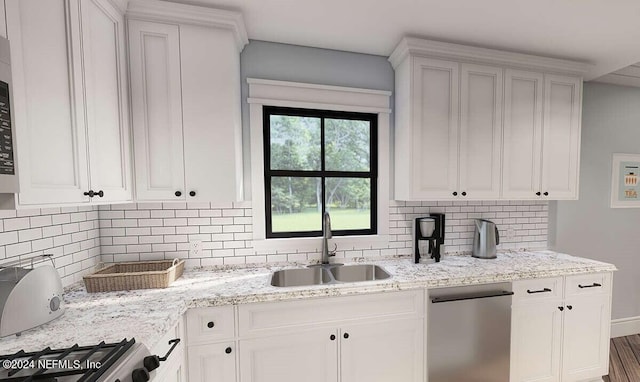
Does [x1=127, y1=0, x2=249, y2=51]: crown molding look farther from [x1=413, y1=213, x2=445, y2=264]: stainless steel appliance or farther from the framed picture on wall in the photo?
the framed picture on wall

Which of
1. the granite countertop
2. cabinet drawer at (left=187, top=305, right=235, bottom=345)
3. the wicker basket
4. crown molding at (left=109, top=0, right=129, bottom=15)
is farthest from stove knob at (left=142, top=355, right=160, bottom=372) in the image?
crown molding at (left=109, top=0, right=129, bottom=15)

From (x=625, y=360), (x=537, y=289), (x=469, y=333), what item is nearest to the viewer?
(x=469, y=333)

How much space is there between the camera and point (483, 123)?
2014 millimetres

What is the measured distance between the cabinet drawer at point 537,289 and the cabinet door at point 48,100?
2607 mm

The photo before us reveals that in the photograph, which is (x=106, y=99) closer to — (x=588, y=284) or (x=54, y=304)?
(x=54, y=304)

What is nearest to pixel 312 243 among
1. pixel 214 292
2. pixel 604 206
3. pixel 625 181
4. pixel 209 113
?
pixel 214 292

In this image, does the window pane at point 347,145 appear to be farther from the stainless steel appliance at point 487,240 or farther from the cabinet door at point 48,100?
the cabinet door at point 48,100

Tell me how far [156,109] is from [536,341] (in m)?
2.98

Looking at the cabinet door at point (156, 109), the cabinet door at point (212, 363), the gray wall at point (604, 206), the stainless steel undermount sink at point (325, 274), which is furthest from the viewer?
the gray wall at point (604, 206)

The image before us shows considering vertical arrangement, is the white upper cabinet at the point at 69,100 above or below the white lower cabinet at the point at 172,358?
above

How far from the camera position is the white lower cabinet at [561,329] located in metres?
1.81

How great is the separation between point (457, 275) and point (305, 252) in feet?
3.55

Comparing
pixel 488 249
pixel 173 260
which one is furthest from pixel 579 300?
pixel 173 260

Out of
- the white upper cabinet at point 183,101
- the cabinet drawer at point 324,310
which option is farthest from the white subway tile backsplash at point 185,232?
the cabinet drawer at point 324,310
